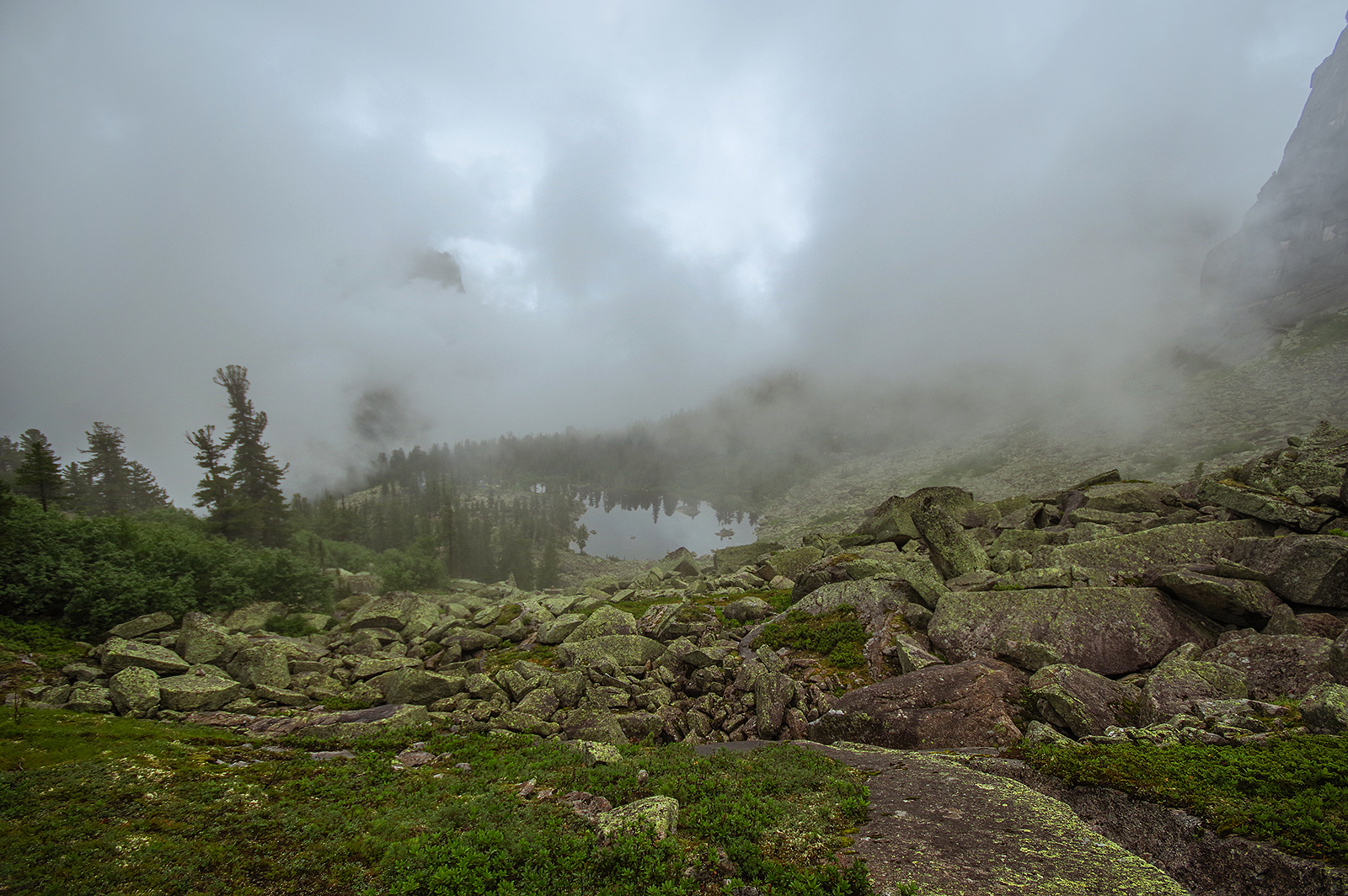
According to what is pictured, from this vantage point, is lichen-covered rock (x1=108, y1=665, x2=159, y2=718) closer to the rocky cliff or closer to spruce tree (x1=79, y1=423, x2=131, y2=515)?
spruce tree (x1=79, y1=423, x2=131, y2=515)

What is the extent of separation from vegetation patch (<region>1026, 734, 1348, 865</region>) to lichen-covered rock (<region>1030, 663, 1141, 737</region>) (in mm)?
2021

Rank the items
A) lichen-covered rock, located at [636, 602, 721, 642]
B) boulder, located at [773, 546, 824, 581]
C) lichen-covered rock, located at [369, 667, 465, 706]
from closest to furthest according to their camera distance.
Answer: lichen-covered rock, located at [369, 667, 465, 706]
lichen-covered rock, located at [636, 602, 721, 642]
boulder, located at [773, 546, 824, 581]

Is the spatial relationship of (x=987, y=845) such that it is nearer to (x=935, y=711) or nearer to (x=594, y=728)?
(x=935, y=711)

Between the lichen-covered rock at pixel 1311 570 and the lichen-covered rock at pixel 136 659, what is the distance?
31.9 meters

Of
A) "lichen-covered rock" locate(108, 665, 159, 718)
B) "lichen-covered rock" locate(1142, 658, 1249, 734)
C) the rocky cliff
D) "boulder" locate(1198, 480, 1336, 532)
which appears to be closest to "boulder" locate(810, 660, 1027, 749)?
"lichen-covered rock" locate(1142, 658, 1249, 734)

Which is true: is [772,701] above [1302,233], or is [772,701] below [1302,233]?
below

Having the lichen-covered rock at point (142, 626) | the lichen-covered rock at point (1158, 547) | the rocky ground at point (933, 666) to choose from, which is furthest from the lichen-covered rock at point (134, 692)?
the lichen-covered rock at point (1158, 547)

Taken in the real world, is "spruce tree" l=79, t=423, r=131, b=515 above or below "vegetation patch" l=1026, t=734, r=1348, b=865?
above

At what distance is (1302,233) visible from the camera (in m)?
159

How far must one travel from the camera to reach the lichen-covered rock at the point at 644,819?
6723 millimetres

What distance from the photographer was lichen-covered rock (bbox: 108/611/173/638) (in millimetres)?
17406

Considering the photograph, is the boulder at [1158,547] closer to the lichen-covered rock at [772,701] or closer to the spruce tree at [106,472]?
the lichen-covered rock at [772,701]

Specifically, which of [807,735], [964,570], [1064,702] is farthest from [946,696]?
[964,570]

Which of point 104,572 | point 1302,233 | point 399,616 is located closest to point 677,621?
point 399,616
